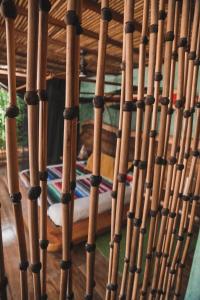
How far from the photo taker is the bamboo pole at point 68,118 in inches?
20.8

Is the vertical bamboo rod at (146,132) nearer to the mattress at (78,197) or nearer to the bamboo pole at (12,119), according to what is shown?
the bamboo pole at (12,119)

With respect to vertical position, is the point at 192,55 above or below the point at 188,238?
above

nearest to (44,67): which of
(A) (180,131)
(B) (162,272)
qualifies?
(A) (180,131)

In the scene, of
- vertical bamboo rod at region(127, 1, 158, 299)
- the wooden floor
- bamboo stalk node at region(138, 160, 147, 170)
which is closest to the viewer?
vertical bamboo rod at region(127, 1, 158, 299)

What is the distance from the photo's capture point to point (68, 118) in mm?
563

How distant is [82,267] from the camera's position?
7.60 feet

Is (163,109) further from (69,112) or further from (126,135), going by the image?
(69,112)

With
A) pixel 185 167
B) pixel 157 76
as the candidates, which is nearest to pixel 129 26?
pixel 157 76

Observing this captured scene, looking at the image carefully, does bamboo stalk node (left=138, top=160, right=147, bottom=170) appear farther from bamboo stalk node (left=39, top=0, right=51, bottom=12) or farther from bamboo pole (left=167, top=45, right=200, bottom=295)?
bamboo stalk node (left=39, top=0, right=51, bottom=12)

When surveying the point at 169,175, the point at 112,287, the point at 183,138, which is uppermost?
the point at 183,138

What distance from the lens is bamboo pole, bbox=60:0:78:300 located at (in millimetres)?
528

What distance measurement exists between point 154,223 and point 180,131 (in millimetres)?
417

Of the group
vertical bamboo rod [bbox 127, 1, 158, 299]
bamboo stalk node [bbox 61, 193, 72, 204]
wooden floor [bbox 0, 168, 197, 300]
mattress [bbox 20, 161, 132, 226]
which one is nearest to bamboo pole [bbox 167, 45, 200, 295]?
vertical bamboo rod [bbox 127, 1, 158, 299]

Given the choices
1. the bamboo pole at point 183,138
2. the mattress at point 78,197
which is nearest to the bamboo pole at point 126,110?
the bamboo pole at point 183,138
